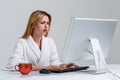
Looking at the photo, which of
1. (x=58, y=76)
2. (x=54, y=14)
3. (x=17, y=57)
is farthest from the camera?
(x=54, y=14)

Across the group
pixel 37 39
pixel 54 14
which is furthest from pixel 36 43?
pixel 54 14

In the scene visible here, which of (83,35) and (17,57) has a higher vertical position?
(83,35)

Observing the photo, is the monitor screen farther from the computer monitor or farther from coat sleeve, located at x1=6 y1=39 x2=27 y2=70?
coat sleeve, located at x1=6 y1=39 x2=27 y2=70

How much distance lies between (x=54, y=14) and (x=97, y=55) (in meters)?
1.69

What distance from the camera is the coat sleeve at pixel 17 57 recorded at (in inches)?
88.3

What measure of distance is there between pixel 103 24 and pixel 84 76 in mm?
393

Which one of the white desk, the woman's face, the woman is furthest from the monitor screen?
the woman's face

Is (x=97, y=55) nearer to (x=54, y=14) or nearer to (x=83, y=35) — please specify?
(x=83, y=35)

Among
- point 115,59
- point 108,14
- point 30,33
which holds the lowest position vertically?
point 115,59

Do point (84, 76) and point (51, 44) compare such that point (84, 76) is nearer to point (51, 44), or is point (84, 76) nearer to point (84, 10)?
point (51, 44)

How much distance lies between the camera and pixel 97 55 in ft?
6.64

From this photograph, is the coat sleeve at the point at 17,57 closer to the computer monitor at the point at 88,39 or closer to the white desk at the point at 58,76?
the white desk at the point at 58,76

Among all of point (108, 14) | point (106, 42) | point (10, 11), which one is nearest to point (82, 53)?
point (106, 42)

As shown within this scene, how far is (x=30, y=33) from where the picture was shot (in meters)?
2.45
